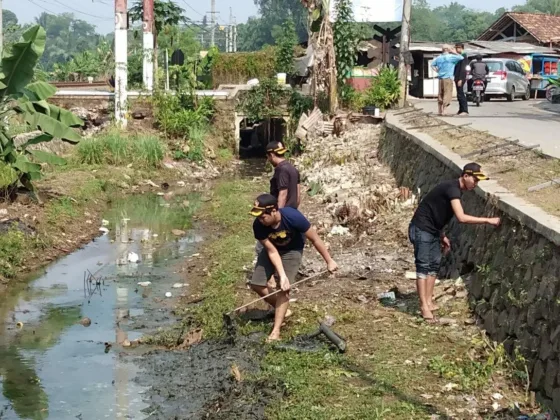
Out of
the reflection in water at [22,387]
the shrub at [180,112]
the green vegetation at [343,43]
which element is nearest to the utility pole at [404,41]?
the green vegetation at [343,43]

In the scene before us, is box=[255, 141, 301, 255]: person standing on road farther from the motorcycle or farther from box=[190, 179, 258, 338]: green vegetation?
the motorcycle

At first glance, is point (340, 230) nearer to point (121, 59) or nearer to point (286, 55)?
point (121, 59)

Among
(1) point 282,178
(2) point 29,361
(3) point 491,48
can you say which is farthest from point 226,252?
(3) point 491,48

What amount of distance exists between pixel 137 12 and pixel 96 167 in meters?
14.1

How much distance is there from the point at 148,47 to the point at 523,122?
14008 millimetres

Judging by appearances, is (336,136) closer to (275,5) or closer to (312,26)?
(312,26)

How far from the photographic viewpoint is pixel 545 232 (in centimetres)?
705

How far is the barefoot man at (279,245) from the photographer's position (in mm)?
7578

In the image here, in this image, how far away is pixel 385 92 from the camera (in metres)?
24.8

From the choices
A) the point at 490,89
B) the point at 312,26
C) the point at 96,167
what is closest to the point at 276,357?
the point at 96,167

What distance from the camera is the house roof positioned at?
39656 millimetres

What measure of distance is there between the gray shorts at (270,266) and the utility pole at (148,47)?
20229mm

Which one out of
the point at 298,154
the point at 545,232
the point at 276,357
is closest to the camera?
the point at 545,232

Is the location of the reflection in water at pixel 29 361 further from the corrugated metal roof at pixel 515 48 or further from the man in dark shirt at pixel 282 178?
the corrugated metal roof at pixel 515 48
